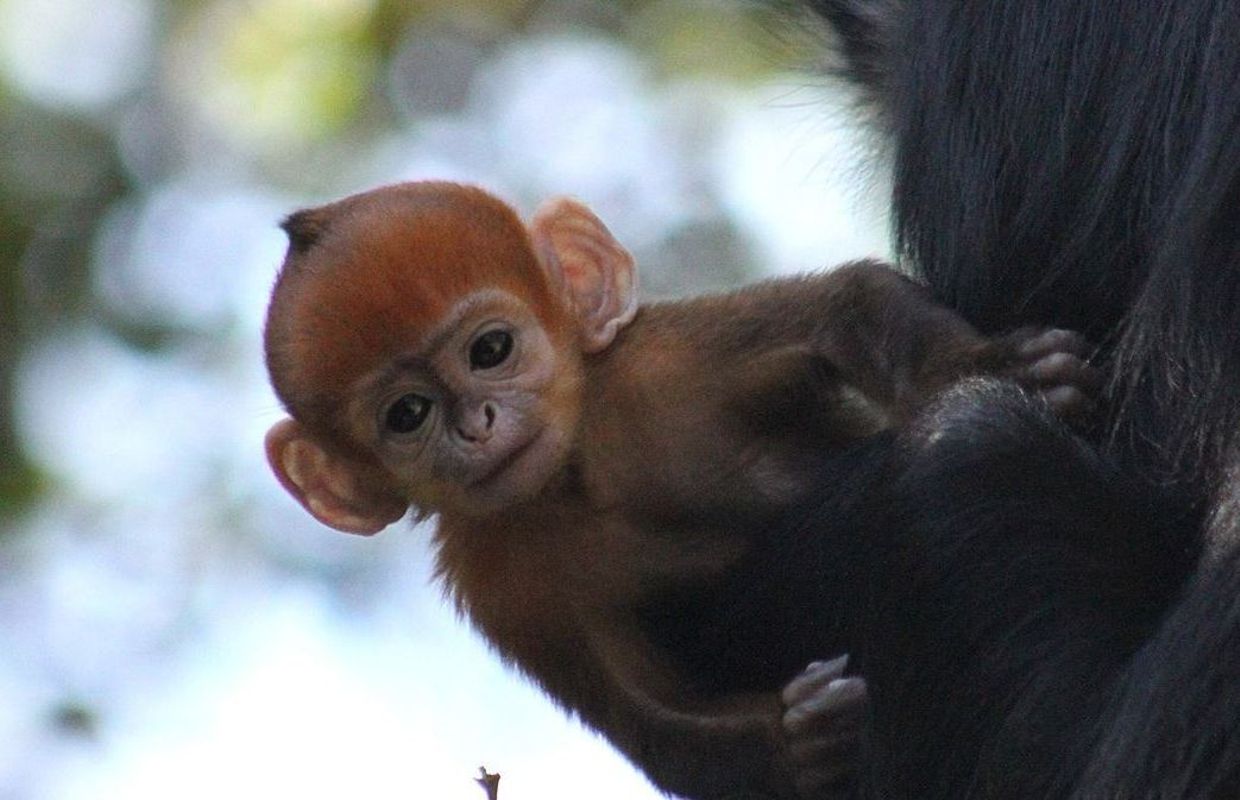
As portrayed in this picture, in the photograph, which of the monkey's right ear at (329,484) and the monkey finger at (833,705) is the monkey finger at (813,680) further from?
the monkey's right ear at (329,484)

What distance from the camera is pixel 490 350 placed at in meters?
3.90

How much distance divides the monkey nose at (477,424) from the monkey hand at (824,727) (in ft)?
2.23

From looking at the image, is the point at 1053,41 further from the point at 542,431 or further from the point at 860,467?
the point at 542,431

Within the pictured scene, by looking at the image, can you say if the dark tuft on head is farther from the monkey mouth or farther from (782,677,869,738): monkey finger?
(782,677,869,738): monkey finger

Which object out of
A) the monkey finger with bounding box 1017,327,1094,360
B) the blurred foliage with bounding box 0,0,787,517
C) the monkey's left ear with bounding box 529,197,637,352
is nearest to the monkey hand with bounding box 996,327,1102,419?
the monkey finger with bounding box 1017,327,1094,360

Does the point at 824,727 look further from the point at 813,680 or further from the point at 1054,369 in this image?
the point at 1054,369

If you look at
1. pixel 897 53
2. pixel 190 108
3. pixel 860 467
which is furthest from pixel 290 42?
pixel 860 467

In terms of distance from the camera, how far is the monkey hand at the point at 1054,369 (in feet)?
11.4

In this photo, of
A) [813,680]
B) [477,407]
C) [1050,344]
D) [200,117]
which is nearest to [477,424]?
[477,407]

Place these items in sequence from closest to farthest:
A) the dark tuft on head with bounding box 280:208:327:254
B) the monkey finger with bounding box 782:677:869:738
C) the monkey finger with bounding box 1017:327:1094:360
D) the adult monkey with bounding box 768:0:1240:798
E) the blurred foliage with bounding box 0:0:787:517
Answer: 1. the adult monkey with bounding box 768:0:1240:798
2. the monkey finger with bounding box 782:677:869:738
3. the monkey finger with bounding box 1017:327:1094:360
4. the dark tuft on head with bounding box 280:208:327:254
5. the blurred foliage with bounding box 0:0:787:517

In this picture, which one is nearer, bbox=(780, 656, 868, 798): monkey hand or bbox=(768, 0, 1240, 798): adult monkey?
bbox=(768, 0, 1240, 798): adult monkey

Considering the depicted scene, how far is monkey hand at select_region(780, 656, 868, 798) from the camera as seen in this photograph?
3.41 m

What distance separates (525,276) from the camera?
4.01 metres

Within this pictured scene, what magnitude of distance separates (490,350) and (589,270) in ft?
0.93
